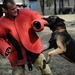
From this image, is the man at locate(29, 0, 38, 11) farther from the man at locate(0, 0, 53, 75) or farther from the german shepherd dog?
the man at locate(0, 0, 53, 75)

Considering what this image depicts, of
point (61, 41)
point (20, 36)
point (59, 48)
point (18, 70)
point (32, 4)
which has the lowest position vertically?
point (32, 4)

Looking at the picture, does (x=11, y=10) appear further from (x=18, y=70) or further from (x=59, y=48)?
(x=59, y=48)

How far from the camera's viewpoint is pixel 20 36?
4387mm

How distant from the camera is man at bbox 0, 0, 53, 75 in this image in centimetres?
438

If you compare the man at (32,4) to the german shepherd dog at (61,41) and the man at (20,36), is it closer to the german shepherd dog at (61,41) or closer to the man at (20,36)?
the german shepherd dog at (61,41)

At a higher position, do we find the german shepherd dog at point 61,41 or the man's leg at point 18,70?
the german shepherd dog at point 61,41

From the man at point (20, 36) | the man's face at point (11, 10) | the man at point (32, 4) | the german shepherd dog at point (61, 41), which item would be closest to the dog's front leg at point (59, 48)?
the german shepherd dog at point (61, 41)

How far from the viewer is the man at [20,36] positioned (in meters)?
4.38

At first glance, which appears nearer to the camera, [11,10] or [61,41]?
[11,10]

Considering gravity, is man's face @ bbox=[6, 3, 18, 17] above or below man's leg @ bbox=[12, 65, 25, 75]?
above

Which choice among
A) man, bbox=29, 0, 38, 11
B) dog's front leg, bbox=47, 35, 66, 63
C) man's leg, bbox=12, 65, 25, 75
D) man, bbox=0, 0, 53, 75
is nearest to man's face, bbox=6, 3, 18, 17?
man, bbox=0, 0, 53, 75

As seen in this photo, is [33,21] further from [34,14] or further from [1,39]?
[1,39]

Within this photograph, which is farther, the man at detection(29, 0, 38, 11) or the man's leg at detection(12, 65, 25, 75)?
the man at detection(29, 0, 38, 11)

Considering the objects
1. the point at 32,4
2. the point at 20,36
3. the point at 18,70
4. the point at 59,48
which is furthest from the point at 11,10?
the point at 32,4
